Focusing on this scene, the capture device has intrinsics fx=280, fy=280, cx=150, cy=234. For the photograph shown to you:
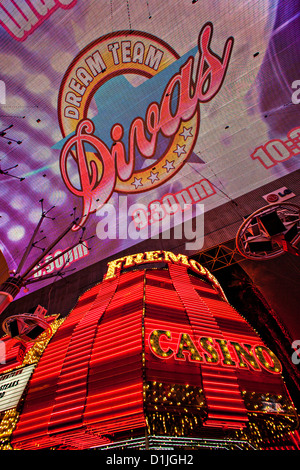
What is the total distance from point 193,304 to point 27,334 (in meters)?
5.18

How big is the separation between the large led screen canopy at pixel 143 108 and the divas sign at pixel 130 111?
47 millimetres

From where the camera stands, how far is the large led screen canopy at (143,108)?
430 inches

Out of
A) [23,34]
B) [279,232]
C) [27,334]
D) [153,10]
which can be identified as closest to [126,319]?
[279,232]

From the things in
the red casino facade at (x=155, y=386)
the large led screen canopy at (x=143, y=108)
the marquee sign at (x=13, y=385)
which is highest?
the large led screen canopy at (x=143, y=108)

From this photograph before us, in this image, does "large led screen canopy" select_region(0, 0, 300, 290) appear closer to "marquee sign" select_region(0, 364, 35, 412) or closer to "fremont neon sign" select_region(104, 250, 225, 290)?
"fremont neon sign" select_region(104, 250, 225, 290)

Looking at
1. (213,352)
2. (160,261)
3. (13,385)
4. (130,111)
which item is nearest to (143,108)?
(130,111)

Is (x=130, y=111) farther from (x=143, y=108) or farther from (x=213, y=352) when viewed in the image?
(x=213, y=352)

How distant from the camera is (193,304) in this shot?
6.75 metres

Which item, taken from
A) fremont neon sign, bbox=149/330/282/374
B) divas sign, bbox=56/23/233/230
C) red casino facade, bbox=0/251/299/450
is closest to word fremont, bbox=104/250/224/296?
red casino facade, bbox=0/251/299/450

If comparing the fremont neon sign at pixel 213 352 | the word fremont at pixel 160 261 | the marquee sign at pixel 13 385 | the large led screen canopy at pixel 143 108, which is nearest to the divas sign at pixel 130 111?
the large led screen canopy at pixel 143 108

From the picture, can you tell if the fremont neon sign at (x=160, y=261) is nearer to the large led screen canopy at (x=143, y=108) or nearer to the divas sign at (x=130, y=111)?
the large led screen canopy at (x=143, y=108)

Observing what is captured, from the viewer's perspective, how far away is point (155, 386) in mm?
4379

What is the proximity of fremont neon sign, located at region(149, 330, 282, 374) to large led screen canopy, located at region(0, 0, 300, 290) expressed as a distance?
6.32m

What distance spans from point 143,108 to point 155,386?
38.1ft
